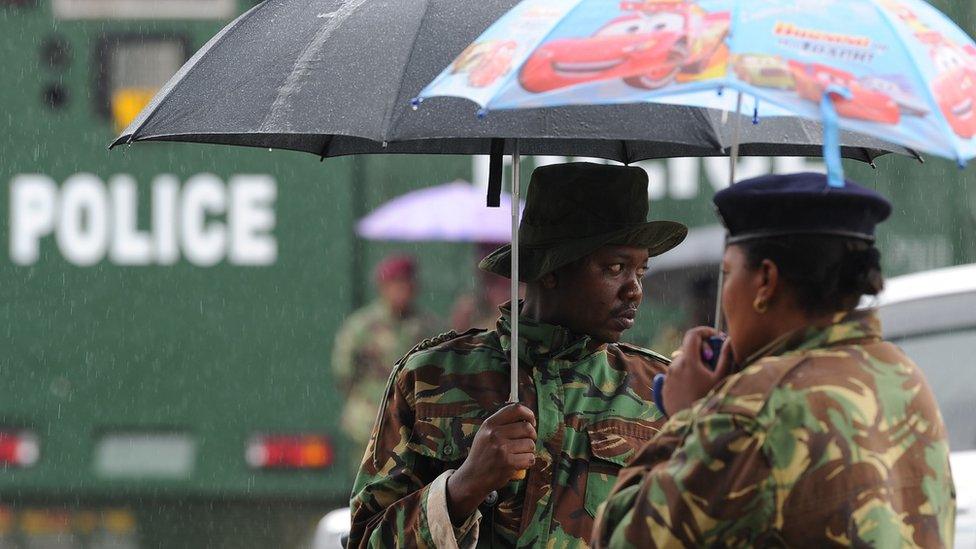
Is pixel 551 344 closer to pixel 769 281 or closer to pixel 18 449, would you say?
pixel 769 281

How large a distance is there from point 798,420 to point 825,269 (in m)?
0.22

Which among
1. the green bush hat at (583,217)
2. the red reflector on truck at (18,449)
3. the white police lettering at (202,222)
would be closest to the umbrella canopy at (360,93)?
the green bush hat at (583,217)

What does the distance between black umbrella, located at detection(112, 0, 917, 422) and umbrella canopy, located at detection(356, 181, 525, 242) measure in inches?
164

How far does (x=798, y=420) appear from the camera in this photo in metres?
2.02

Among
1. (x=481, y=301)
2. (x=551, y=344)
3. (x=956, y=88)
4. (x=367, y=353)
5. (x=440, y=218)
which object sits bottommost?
(x=367, y=353)

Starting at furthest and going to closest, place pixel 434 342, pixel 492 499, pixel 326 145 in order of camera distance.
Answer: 1. pixel 326 145
2. pixel 434 342
3. pixel 492 499

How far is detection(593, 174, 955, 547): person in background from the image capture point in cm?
201

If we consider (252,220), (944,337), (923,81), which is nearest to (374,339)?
(252,220)

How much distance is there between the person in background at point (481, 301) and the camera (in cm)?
738

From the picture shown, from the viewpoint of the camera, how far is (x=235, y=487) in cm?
775

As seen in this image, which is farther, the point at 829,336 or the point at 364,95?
the point at 364,95

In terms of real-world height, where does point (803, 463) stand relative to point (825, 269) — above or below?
below

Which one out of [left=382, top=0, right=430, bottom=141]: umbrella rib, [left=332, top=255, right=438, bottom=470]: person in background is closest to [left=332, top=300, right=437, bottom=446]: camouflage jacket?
[left=332, top=255, right=438, bottom=470]: person in background

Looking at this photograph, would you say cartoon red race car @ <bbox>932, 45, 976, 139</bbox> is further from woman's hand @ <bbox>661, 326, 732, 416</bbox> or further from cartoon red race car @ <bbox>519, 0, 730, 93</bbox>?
woman's hand @ <bbox>661, 326, 732, 416</bbox>
